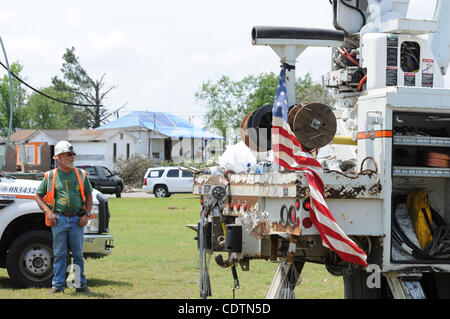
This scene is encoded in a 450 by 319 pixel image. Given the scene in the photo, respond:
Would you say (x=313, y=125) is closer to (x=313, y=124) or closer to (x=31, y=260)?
(x=313, y=124)

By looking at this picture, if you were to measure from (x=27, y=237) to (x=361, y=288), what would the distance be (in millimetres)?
4934

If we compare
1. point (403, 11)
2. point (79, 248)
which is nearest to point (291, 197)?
point (403, 11)

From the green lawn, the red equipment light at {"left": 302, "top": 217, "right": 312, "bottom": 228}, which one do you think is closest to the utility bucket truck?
the red equipment light at {"left": 302, "top": 217, "right": 312, "bottom": 228}

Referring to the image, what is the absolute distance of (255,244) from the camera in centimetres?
752

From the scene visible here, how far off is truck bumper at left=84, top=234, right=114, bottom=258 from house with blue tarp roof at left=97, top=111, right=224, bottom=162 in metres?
59.1

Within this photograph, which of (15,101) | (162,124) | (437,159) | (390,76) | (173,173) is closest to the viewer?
(437,159)

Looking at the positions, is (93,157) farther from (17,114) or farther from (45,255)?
(45,255)

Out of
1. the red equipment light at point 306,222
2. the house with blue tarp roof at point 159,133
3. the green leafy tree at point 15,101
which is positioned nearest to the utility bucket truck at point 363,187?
the red equipment light at point 306,222

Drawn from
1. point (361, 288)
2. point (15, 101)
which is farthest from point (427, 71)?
point (15, 101)

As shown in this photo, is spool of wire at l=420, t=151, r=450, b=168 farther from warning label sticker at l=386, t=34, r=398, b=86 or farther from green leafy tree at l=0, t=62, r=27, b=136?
green leafy tree at l=0, t=62, r=27, b=136

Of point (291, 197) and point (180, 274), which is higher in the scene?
point (291, 197)

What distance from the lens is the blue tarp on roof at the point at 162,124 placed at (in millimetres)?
74250

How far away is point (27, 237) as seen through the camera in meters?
11.0

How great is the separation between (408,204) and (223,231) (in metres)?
1.84
